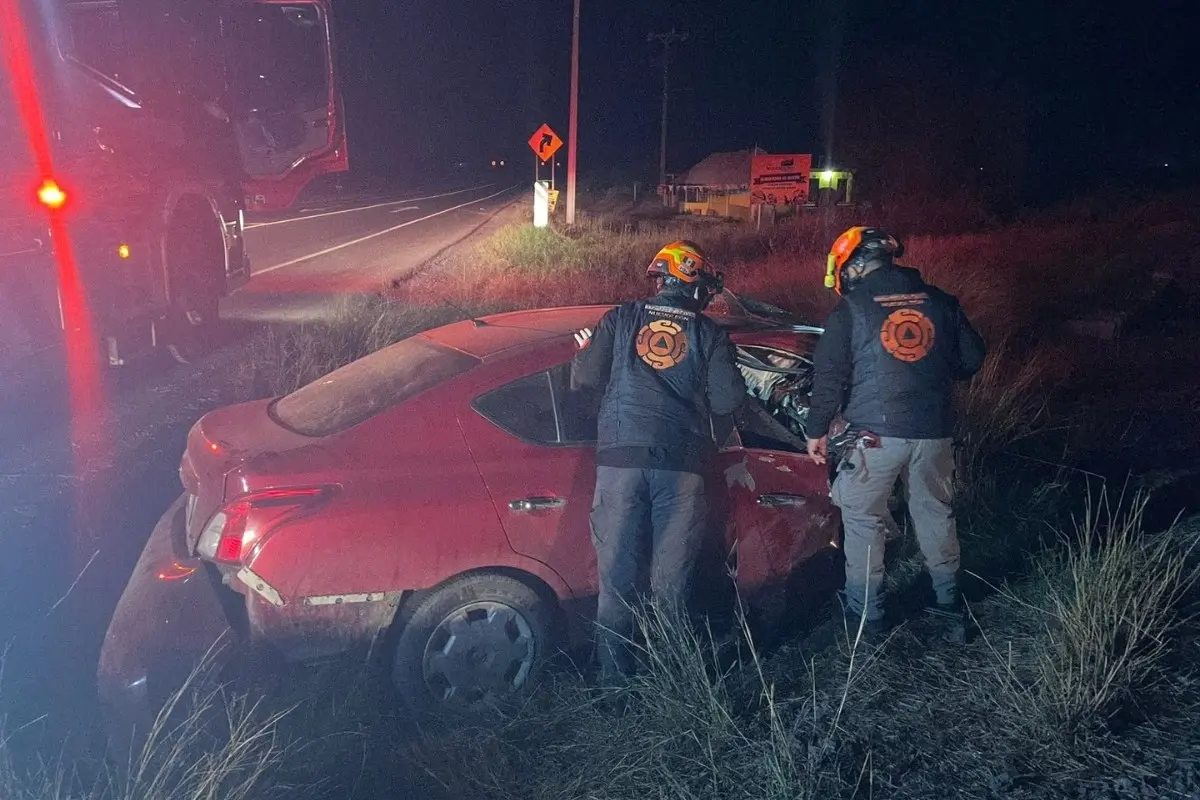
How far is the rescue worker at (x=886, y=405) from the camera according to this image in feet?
11.7

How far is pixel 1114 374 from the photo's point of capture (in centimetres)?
830

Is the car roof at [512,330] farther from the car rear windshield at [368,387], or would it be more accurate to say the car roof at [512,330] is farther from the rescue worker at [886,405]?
the rescue worker at [886,405]

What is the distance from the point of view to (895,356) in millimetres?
3580

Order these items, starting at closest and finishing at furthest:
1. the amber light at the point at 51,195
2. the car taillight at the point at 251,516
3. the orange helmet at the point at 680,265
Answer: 1. the car taillight at the point at 251,516
2. the orange helmet at the point at 680,265
3. the amber light at the point at 51,195

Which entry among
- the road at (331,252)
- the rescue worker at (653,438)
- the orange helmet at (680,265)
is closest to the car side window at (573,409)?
the rescue worker at (653,438)

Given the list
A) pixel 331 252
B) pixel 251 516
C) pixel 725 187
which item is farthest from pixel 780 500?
pixel 725 187

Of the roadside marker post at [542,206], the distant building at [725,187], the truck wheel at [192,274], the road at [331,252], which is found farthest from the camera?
the distant building at [725,187]

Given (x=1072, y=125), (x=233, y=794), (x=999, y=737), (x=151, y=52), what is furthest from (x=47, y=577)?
(x=1072, y=125)

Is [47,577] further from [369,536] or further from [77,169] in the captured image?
[77,169]

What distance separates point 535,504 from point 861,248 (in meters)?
1.61

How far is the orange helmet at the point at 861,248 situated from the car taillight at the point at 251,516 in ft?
7.05

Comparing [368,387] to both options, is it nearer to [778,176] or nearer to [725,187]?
[778,176]

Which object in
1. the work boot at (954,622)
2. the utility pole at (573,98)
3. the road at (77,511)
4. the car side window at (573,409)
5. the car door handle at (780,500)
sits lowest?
the road at (77,511)

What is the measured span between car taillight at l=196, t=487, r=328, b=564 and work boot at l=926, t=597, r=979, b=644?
2292 mm
